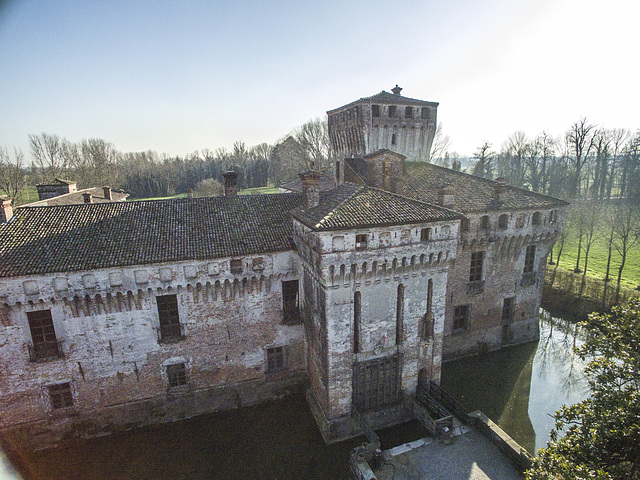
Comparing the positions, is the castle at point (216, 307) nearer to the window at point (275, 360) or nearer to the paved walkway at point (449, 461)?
Answer: the window at point (275, 360)

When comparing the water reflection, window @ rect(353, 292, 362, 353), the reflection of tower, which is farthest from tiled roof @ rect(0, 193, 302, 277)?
the water reflection

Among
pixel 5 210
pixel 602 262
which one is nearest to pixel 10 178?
pixel 5 210

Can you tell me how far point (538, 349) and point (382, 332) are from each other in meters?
14.6

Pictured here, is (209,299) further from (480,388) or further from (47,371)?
(480,388)

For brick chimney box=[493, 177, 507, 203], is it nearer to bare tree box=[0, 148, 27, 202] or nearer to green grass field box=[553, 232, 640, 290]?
green grass field box=[553, 232, 640, 290]

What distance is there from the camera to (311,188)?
17.0m

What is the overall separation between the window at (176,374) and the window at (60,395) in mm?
4033

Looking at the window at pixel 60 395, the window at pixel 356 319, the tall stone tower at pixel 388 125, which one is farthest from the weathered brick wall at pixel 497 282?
the window at pixel 60 395

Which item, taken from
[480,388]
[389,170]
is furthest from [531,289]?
[389,170]

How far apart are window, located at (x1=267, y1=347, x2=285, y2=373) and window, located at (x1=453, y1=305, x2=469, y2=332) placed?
35.3 ft

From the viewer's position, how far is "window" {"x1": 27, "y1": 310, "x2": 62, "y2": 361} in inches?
576

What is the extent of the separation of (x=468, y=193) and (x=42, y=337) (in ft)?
74.6

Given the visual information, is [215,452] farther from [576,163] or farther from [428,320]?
[576,163]

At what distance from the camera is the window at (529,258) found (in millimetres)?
22678
